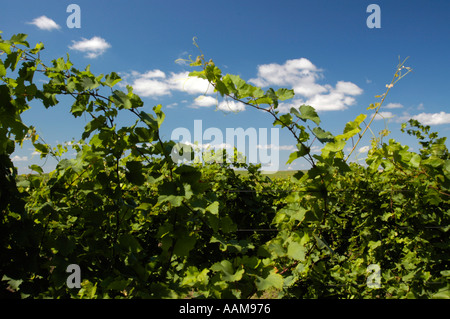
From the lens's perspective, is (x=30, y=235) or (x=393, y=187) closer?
(x=30, y=235)

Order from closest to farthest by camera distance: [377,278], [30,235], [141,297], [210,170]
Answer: [141,297]
[30,235]
[377,278]
[210,170]

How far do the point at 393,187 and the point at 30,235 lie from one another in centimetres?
295

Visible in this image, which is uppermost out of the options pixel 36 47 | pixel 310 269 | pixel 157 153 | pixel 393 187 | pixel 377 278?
pixel 36 47

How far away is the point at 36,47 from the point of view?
5.68 ft

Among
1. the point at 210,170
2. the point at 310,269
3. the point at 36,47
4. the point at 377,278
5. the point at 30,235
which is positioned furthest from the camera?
the point at 210,170

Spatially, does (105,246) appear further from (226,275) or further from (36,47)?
(36,47)

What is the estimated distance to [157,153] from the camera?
1.46 metres

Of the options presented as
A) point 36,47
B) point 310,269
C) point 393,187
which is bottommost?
point 310,269

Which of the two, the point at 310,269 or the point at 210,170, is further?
the point at 210,170

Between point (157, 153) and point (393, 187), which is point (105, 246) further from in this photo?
point (393, 187)

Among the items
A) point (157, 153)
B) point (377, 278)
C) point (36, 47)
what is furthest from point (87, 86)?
point (377, 278)

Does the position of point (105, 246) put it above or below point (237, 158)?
below
